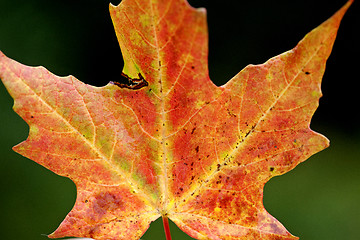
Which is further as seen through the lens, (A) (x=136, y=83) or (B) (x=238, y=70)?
(B) (x=238, y=70)

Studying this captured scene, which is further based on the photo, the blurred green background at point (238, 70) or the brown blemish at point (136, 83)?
the blurred green background at point (238, 70)

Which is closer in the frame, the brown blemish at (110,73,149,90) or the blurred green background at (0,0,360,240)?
the brown blemish at (110,73,149,90)

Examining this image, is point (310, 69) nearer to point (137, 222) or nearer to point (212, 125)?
point (212, 125)

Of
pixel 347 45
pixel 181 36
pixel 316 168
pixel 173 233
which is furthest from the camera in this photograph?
pixel 347 45

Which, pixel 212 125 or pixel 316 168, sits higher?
pixel 212 125

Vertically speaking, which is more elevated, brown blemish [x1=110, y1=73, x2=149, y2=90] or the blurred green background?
brown blemish [x1=110, y1=73, x2=149, y2=90]

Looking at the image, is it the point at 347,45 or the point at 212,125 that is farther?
the point at 347,45

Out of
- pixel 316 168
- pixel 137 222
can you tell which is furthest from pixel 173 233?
pixel 137 222

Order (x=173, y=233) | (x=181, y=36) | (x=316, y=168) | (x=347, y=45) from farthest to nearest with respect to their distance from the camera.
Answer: (x=347, y=45)
(x=316, y=168)
(x=173, y=233)
(x=181, y=36)

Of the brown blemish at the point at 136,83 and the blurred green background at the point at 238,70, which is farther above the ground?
the brown blemish at the point at 136,83

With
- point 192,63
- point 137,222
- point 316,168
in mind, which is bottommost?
point 316,168
